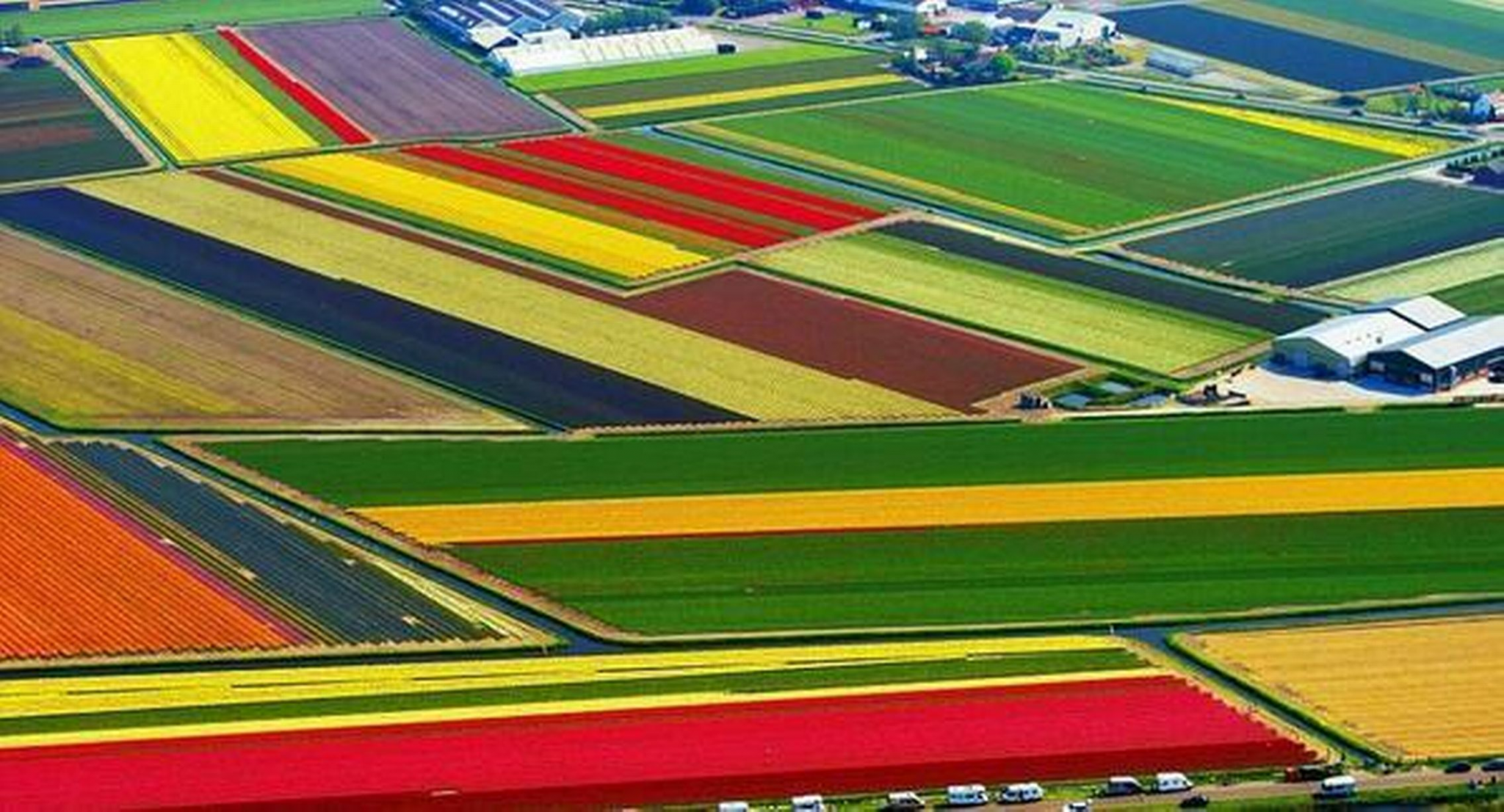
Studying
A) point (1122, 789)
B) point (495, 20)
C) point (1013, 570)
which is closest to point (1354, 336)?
point (1013, 570)

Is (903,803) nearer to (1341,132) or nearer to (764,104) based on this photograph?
(1341,132)

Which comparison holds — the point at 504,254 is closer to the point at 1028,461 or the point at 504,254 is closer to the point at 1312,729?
the point at 1028,461

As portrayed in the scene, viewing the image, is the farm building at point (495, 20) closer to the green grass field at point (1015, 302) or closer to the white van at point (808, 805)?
the green grass field at point (1015, 302)

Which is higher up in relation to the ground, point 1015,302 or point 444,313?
point 1015,302

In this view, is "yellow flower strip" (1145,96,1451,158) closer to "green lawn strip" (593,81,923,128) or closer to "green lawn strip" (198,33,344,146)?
"green lawn strip" (593,81,923,128)

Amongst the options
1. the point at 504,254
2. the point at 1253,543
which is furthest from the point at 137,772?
the point at 504,254
